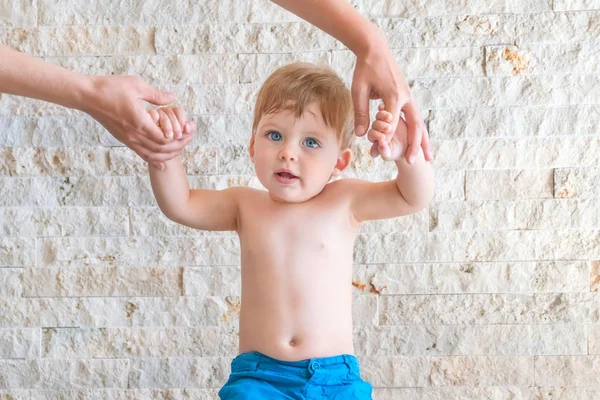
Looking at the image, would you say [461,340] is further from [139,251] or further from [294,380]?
[139,251]

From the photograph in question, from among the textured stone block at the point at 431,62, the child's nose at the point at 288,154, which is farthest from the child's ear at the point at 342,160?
the textured stone block at the point at 431,62

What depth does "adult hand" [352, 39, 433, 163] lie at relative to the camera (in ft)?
4.42

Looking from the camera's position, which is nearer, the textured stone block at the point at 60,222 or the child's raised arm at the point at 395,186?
the child's raised arm at the point at 395,186

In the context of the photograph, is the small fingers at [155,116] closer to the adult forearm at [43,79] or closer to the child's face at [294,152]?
the adult forearm at [43,79]

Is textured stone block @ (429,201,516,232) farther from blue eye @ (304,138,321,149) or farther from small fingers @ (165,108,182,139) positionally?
small fingers @ (165,108,182,139)

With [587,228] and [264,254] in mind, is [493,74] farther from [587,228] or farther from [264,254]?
[264,254]

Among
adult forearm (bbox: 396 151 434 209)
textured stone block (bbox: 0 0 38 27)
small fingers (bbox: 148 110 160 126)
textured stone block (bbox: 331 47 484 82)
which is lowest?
adult forearm (bbox: 396 151 434 209)

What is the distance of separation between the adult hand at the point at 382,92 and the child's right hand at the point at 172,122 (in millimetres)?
310

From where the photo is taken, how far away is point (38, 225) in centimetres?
203

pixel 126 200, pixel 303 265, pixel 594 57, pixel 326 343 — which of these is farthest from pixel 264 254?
pixel 594 57

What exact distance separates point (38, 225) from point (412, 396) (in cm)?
107

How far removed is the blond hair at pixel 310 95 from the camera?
1.51 m

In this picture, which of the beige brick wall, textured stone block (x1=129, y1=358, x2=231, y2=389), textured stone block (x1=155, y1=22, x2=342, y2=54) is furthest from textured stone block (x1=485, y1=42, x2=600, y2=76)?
textured stone block (x1=129, y1=358, x2=231, y2=389)

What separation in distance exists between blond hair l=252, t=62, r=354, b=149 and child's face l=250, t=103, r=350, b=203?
0.05ft
